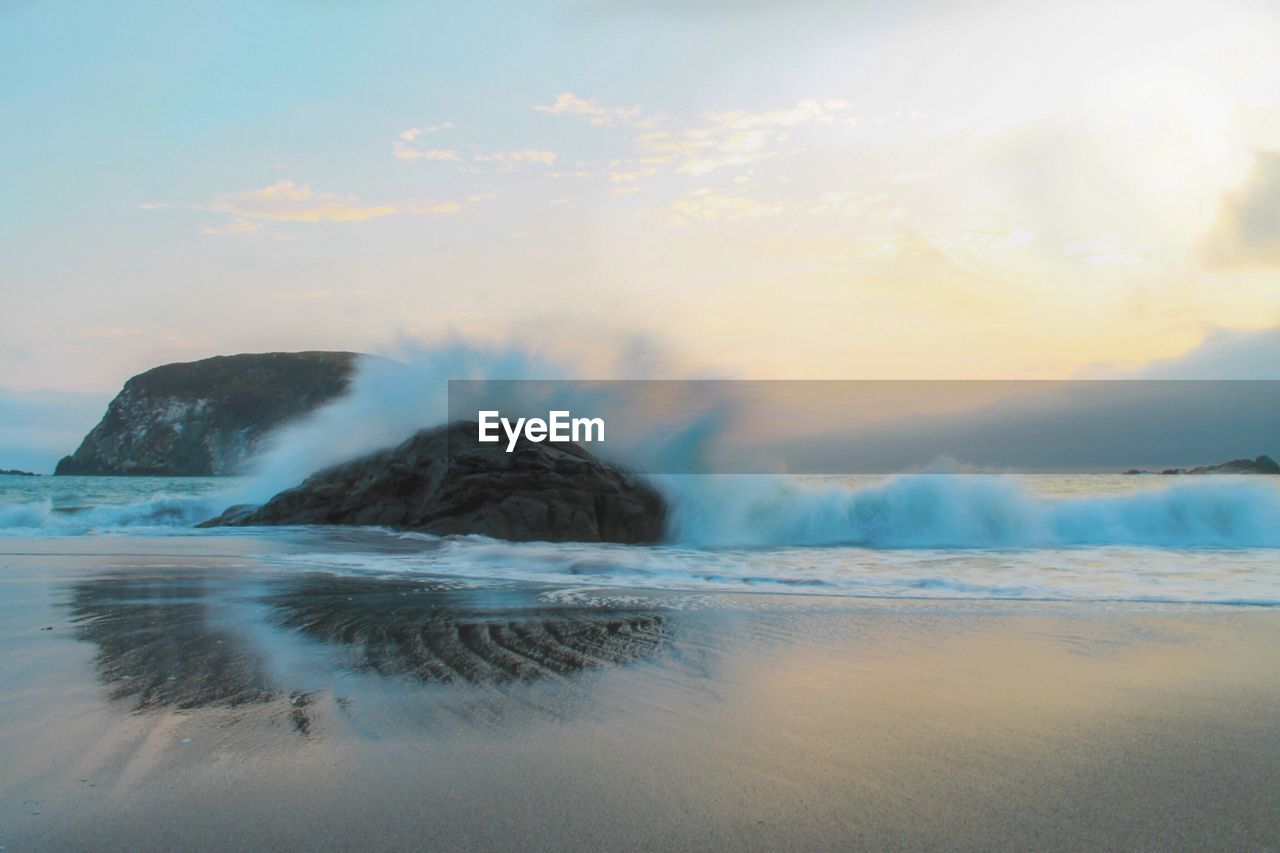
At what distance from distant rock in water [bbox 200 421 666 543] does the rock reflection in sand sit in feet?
21.9

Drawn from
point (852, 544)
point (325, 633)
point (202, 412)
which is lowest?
point (852, 544)

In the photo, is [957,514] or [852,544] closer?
[852,544]

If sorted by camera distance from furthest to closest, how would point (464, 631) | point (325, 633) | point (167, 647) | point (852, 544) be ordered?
point (852, 544) → point (464, 631) → point (325, 633) → point (167, 647)

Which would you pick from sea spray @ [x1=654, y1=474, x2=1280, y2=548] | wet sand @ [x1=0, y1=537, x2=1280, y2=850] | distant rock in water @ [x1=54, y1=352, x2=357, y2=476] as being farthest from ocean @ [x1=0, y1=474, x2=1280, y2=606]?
distant rock in water @ [x1=54, y1=352, x2=357, y2=476]

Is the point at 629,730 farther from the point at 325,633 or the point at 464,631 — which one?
the point at 325,633

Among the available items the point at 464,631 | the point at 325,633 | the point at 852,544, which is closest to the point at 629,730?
the point at 464,631

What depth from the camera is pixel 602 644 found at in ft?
17.1

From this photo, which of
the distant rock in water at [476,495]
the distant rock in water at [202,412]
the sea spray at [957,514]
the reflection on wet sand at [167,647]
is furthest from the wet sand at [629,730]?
the distant rock in water at [202,412]

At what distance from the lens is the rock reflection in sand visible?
4.14 metres

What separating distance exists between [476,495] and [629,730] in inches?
480

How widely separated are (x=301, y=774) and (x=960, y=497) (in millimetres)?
15243

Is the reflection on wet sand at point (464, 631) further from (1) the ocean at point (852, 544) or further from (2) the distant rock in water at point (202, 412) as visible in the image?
(2) the distant rock in water at point (202, 412)

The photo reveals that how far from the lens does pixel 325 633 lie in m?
5.49

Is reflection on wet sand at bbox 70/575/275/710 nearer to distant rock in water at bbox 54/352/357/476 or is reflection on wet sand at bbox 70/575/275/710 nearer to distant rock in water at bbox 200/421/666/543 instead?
distant rock in water at bbox 200/421/666/543
